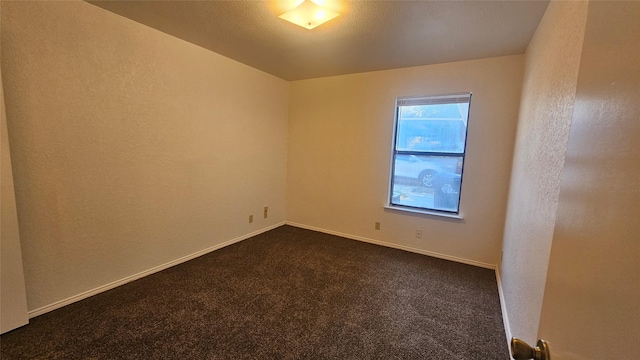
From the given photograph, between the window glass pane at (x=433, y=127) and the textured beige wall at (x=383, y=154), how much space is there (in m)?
0.13

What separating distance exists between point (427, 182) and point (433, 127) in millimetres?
703

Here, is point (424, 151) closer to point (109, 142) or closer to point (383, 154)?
point (383, 154)

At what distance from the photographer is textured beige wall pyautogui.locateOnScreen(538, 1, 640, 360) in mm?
344

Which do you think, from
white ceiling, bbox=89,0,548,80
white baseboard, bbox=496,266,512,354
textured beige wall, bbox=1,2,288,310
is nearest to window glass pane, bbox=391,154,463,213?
white baseboard, bbox=496,266,512,354

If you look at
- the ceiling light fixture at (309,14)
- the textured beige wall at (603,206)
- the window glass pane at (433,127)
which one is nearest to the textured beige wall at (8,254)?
the ceiling light fixture at (309,14)

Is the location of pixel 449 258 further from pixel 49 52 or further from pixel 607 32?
pixel 49 52

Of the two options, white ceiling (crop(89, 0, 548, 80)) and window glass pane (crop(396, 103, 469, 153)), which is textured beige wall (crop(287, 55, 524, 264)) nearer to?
window glass pane (crop(396, 103, 469, 153))

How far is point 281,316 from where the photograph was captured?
200 centimetres

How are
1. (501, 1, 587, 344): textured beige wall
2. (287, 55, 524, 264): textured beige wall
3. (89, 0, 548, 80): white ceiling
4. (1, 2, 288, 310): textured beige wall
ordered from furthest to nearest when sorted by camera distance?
(287, 55, 524, 264): textured beige wall, (89, 0, 548, 80): white ceiling, (1, 2, 288, 310): textured beige wall, (501, 1, 587, 344): textured beige wall

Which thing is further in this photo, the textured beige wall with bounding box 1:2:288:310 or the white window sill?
the white window sill

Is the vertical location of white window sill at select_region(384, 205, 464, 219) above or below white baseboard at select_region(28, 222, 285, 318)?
above

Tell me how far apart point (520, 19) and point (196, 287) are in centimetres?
350

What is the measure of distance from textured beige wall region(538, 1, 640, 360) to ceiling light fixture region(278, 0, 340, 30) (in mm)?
1747

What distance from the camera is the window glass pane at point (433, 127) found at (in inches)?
122
